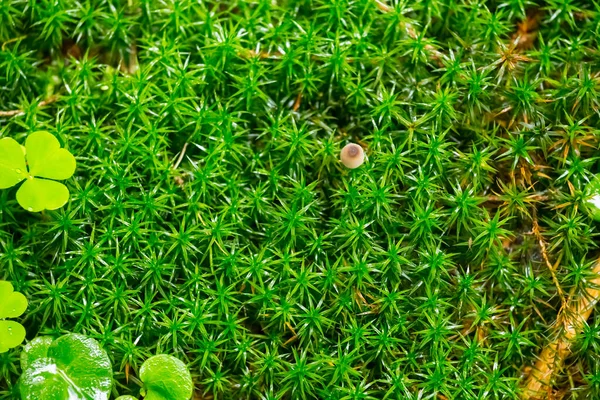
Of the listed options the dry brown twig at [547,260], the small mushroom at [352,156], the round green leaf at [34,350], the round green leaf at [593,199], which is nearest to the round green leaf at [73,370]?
the round green leaf at [34,350]

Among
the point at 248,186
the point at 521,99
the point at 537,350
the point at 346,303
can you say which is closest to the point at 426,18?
the point at 521,99

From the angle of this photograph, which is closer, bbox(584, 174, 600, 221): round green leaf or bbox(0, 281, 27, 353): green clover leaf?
bbox(0, 281, 27, 353): green clover leaf

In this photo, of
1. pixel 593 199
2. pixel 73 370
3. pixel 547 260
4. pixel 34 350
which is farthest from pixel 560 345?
pixel 34 350

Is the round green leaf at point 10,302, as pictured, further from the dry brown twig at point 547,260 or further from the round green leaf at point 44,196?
the dry brown twig at point 547,260

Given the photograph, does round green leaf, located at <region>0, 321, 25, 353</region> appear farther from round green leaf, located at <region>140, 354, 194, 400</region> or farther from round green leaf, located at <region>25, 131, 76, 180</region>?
round green leaf, located at <region>25, 131, 76, 180</region>

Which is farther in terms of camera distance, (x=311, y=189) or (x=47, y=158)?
(x=311, y=189)

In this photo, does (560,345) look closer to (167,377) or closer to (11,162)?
(167,377)

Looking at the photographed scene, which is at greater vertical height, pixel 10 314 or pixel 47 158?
pixel 47 158

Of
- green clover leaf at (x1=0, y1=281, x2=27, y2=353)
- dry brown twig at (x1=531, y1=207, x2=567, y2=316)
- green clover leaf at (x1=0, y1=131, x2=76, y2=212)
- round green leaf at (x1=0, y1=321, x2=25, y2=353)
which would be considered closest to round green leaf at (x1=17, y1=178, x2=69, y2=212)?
green clover leaf at (x1=0, y1=131, x2=76, y2=212)
